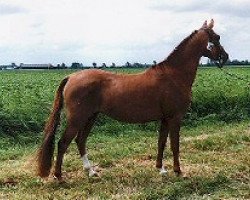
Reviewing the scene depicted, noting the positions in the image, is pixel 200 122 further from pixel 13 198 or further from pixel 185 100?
pixel 13 198

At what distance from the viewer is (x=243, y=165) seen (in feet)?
30.2

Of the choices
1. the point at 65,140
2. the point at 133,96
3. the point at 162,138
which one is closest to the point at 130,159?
the point at 162,138

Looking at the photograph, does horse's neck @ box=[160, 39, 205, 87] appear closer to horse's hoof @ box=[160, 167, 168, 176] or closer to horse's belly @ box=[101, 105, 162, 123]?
horse's belly @ box=[101, 105, 162, 123]

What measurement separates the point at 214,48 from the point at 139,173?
8.73 ft

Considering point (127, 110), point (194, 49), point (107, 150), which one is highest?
point (194, 49)

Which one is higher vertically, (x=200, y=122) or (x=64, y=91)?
(x=64, y=91)

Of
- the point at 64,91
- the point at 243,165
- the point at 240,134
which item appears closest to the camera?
the point at 64,91

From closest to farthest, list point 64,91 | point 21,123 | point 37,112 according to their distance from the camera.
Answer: point 64,91 → point 21,123 → point 37,112

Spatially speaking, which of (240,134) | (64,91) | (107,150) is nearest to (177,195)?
(64,91)

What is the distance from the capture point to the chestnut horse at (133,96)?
8484 millimetres

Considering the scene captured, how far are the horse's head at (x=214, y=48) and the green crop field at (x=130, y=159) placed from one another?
2.02 metres

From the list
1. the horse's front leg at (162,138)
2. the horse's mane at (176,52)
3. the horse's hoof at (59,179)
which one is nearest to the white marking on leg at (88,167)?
the horse's hoof at (59,179)

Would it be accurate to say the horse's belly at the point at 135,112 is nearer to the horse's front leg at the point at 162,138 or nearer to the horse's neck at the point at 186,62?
the horse's front leg at the point at 162,138

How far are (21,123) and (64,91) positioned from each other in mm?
6067
